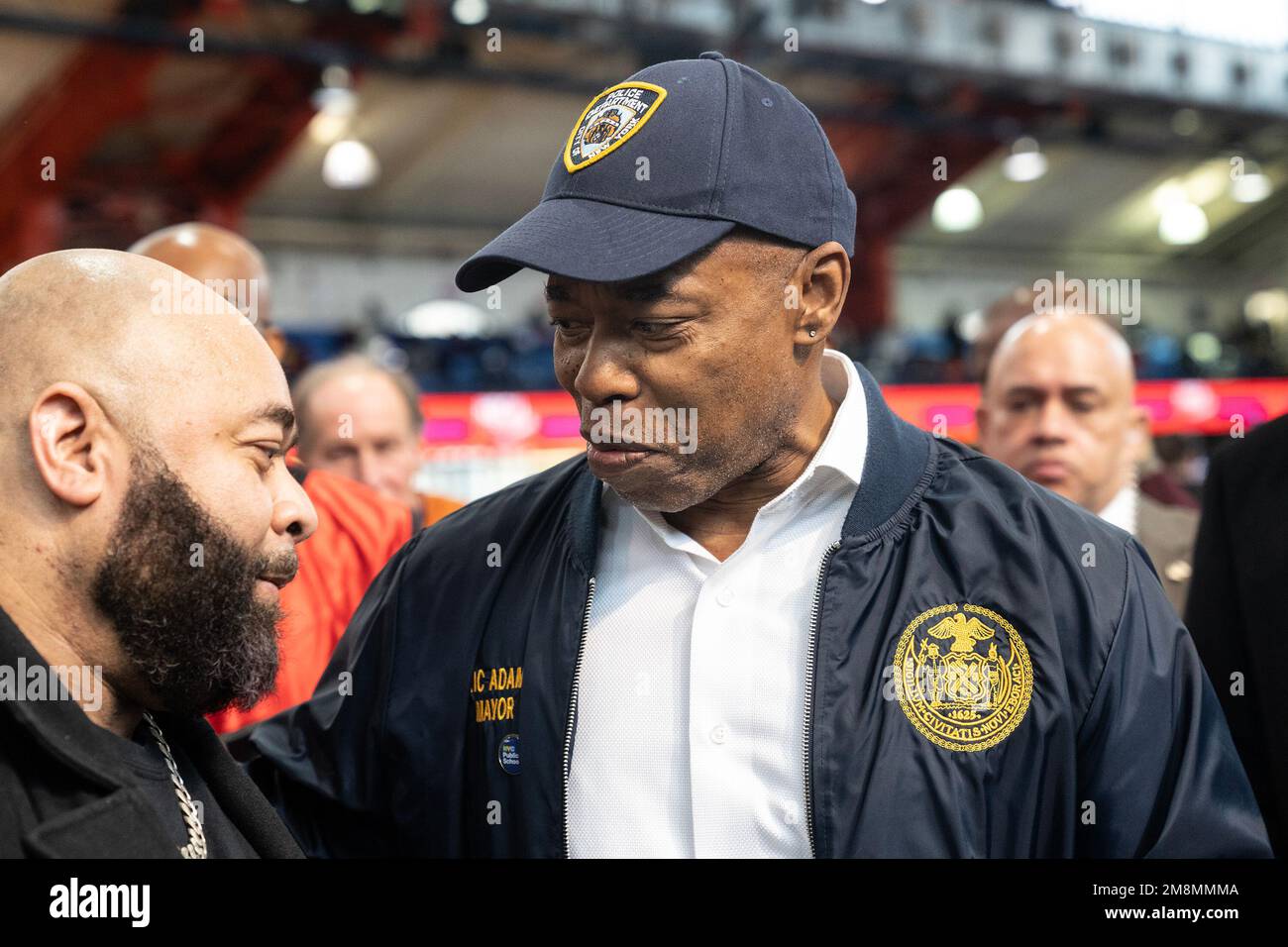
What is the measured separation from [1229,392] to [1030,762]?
40.9 ft

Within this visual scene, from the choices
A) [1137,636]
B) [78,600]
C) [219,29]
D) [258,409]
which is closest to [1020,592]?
[1137,636]

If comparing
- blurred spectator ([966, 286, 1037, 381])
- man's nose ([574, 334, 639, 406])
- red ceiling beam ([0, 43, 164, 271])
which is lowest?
man's nose ([574, 334, 639, 406])

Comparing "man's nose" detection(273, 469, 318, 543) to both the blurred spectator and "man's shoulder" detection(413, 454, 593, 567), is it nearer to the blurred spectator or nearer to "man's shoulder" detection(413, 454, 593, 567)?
"man's shoulder" detection(413, 454, 593, 567)

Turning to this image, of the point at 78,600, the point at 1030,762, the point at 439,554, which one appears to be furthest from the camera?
the point at 439,554

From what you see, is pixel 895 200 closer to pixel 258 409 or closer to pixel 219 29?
pixel 219 29

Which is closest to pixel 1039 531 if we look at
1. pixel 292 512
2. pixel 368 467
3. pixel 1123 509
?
pixel 292 512

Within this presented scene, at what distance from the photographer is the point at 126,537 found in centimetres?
126

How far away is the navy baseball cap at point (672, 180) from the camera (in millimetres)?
1434

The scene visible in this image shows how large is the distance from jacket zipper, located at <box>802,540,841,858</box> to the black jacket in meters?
0.65

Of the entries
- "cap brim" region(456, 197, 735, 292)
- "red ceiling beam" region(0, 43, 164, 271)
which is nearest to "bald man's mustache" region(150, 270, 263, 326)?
"cap brim" region(456, 197, 735, 292)

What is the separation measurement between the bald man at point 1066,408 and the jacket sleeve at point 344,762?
5.38 ft

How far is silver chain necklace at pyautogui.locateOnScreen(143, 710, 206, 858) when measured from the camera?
132 centimetres

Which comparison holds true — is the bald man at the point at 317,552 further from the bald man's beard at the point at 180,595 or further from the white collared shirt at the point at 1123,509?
the white collared shirt at the point at 1123,509

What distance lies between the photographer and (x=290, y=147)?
1341 centimetres
